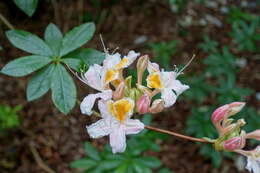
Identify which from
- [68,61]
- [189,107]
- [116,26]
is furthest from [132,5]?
[68,61]

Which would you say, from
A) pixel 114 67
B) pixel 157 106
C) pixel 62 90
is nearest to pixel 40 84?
pixel 62 90

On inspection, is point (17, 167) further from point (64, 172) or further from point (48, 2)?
point (48, 2)

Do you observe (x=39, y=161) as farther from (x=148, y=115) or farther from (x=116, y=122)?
(x=116, y=122)

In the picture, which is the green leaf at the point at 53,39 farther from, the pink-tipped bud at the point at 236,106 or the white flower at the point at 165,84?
the pink-tipped bud at the point at 236,106

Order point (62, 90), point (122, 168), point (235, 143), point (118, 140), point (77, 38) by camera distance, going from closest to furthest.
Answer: point (118, 140) → point (235, 143) → point (62, 90) → point (77, 38) → point (122, 168)

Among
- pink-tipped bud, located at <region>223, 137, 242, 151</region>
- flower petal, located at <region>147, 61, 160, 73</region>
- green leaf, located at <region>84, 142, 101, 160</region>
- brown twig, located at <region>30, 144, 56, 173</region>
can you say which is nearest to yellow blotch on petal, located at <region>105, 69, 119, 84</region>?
flower petal, located at <region>147, 61, 160, 73</region>
